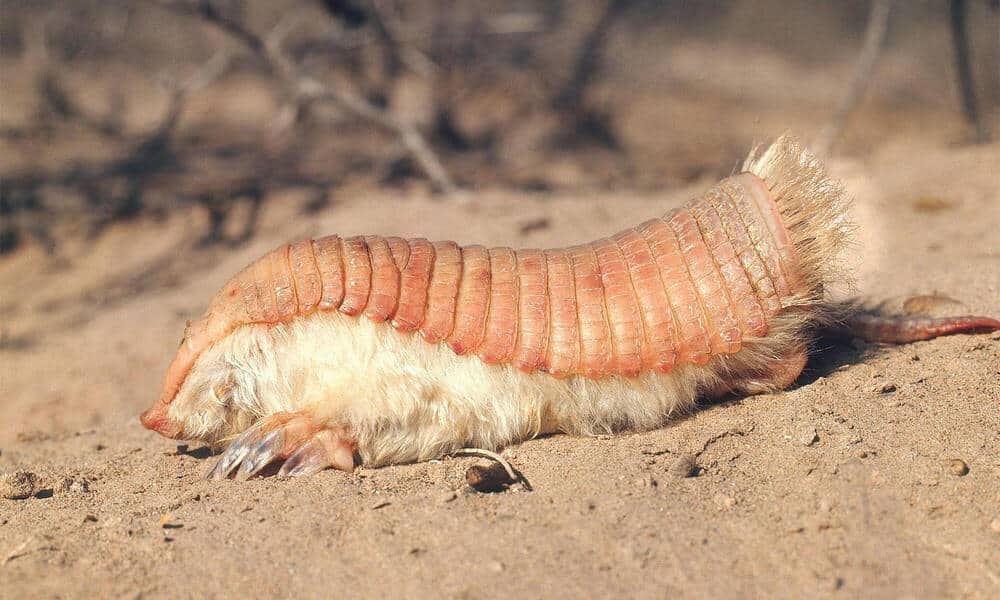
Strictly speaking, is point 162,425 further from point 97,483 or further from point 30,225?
point 30,225

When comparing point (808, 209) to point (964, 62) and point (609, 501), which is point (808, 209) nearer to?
point (609, 501)

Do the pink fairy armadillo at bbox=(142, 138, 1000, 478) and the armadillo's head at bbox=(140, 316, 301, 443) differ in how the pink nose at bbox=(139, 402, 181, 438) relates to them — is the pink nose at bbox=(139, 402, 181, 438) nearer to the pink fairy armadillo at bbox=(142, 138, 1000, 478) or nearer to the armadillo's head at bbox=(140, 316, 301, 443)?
the armadillo's head at bbox=(140, 316, 301, 443)

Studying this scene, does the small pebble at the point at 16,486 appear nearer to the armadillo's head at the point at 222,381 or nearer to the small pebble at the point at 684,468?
the armadillo's head at the point at 222,381

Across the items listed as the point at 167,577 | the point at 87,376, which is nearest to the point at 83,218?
the point at 87,376

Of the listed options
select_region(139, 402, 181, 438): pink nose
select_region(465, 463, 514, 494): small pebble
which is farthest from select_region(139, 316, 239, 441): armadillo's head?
select_region(465, 463, 514, 494): small pebble

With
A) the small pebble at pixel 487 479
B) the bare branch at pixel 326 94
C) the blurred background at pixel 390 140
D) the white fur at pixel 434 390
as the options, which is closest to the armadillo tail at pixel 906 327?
the blurred background at pixel 390 140

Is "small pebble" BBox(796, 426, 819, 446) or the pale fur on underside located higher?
the pale fur on underside
